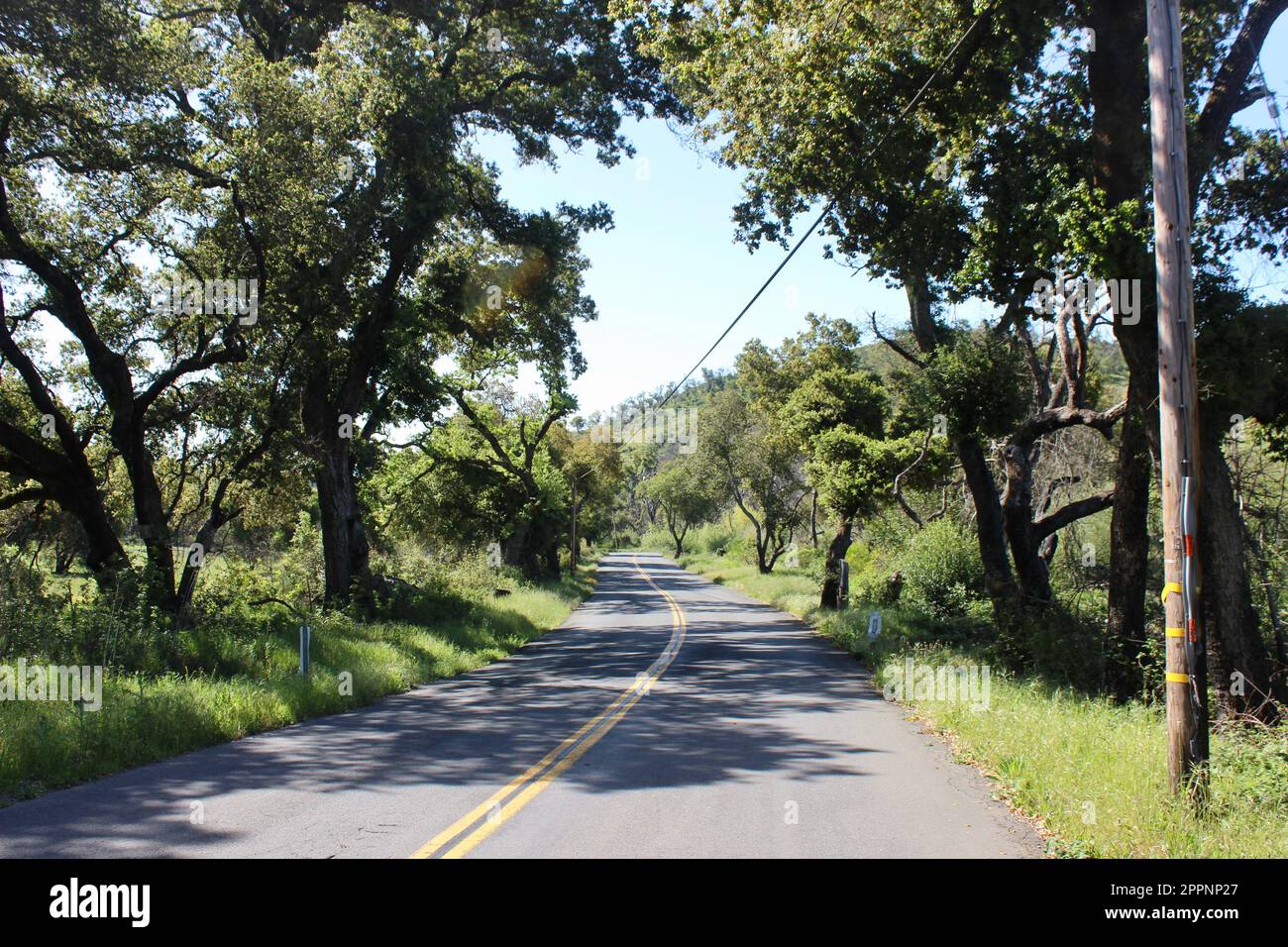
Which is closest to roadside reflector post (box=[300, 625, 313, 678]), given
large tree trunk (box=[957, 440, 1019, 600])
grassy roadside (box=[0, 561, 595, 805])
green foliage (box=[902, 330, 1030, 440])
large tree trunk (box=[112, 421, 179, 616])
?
grassy roadside (box=[0, 561, 595, 805])

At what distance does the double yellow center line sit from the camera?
→ 5.96 m

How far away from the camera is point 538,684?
14477mm

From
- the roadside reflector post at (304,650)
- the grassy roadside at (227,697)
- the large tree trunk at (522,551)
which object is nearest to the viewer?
the grassy roadside at (227,697)

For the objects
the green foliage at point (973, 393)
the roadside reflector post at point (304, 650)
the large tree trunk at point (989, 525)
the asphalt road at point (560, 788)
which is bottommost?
the asphalt road at point (560, 788)

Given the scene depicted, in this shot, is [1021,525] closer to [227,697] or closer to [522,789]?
[522,789]

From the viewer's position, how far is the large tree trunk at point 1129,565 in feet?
39.9

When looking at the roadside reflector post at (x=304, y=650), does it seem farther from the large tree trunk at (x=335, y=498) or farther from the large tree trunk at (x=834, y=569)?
the large tree trunk at (x=834, y=569)

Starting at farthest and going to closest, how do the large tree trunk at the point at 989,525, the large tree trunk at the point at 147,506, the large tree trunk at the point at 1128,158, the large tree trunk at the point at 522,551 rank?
the large tree trunk at the point at 522,551, the large tree trunk at the point at 989,525, the large tree trunk at the point at 147,506, the large tree trunk at the point at 1128,158

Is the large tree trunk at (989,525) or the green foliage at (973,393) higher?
the green foliage at (973,393)

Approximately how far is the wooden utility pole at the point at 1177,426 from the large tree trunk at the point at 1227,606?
143 inches

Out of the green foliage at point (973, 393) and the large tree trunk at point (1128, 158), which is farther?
the green foliage at point (973, 393)

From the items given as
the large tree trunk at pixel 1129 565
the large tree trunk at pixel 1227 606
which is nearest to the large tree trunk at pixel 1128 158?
the large tree trunk at pixel 1129 565

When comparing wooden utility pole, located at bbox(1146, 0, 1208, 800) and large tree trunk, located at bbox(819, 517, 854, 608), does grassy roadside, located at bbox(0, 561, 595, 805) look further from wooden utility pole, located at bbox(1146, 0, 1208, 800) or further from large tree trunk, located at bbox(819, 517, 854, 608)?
large tree trunk, located at bbox(819, 517, 854, 608)

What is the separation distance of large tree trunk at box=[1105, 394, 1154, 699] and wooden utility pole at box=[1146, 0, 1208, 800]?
5.78 meters
